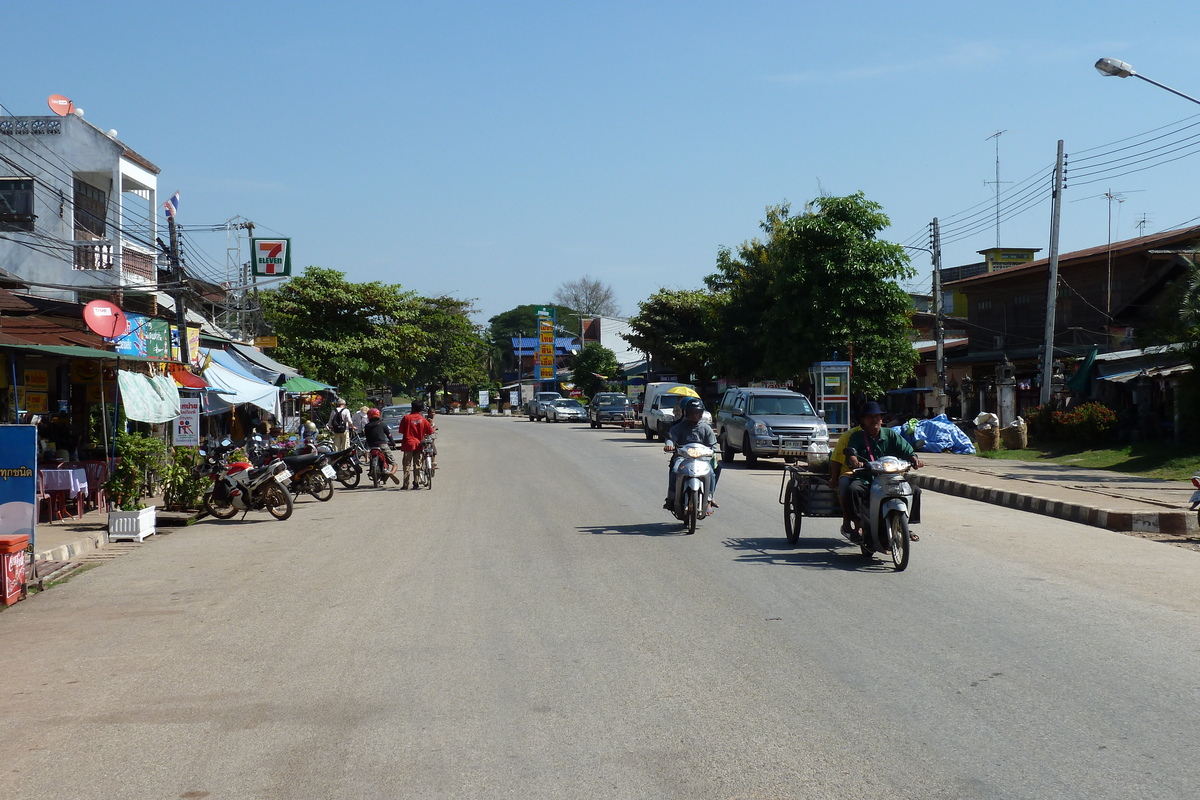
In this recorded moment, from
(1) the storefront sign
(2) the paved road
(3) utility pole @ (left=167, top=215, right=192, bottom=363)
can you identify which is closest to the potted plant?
(2) the paved road

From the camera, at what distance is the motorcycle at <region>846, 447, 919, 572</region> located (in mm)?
9930

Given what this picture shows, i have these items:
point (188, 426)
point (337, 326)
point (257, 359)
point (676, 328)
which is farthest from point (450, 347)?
point (188, 426)

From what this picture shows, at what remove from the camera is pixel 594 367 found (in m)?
83.4

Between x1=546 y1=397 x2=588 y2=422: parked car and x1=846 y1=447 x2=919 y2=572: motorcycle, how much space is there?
5716cm

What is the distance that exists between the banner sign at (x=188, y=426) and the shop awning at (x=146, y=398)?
8.67 ft

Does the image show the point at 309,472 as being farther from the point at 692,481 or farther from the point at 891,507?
the point at 891,507

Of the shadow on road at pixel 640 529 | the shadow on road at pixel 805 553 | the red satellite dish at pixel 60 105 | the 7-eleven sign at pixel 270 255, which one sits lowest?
the shadow on road at pixel 640 529

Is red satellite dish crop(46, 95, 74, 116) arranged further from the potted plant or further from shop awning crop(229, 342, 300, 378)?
the potted plant

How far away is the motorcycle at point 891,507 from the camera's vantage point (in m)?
9.93

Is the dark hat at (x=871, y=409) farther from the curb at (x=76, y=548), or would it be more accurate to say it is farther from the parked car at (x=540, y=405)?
the parked car at (x=540, y=405)

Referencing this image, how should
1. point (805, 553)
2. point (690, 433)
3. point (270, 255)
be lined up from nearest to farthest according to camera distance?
point (805, 553), point (690, 433), point (270, 255)

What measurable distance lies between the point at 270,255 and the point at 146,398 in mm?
19871

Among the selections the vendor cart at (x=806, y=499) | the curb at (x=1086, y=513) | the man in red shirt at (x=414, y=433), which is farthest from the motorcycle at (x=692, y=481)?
the man in red shirt at (x=414, y=433)

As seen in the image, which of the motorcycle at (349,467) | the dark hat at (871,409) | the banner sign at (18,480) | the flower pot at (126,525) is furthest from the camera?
the motorcycle at (349,467)
